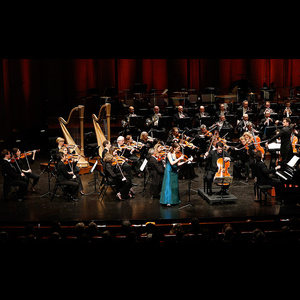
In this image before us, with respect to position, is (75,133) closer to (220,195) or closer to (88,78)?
(220,195)

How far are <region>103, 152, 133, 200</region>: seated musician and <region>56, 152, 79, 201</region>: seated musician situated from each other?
70 centimetres

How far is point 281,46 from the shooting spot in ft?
20.2

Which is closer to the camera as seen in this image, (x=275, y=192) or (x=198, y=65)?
(x=275, y=192)

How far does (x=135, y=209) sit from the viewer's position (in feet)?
30.8

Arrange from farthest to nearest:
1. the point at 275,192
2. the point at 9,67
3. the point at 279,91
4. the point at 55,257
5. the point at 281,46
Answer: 1. the point at 279,91
2. the point at 9,67
3. the point at 275,192
4. the point at 281,46
5. the point at 55,257

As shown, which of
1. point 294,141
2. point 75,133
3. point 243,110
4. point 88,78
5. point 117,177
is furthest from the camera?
point 88,78

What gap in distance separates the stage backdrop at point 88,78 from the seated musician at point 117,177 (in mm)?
4947

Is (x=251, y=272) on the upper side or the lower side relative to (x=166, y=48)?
lower

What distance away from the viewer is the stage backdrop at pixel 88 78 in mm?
14484

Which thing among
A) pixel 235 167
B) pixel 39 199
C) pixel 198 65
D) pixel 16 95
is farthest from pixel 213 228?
pixel 198 65

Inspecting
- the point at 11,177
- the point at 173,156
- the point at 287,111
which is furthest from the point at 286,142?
the point at 11,177

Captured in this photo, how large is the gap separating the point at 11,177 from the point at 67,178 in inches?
45.0

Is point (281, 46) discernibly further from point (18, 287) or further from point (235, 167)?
point (235, 167)

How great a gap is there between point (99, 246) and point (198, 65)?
46.9 ft
